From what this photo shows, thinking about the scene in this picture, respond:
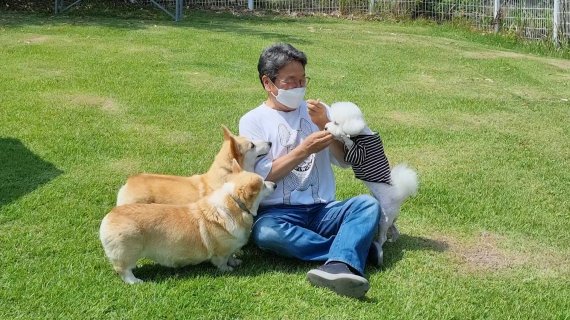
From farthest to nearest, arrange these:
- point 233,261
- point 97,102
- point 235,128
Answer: point 97,102 → point 235,128 → point 233,261

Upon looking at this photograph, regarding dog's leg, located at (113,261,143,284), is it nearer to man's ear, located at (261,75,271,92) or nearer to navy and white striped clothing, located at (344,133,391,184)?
man's ear, located at (261,75,271,92)

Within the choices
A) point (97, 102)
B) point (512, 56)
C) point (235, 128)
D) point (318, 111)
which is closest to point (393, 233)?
point (318, 111)

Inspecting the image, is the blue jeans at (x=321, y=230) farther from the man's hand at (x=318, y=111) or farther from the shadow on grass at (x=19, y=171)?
the shadow on grass at (x=19, y=171)

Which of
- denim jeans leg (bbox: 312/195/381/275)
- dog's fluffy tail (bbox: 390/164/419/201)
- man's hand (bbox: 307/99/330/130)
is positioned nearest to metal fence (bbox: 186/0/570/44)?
dog's fluffy tail (bbox: 390/164/419/201)

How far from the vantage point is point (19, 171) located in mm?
4766

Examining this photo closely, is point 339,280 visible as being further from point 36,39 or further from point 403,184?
point 36,39

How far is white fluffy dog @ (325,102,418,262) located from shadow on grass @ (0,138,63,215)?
2174 mm

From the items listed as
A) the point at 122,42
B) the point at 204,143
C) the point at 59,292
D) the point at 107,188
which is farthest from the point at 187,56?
the point at 59,292

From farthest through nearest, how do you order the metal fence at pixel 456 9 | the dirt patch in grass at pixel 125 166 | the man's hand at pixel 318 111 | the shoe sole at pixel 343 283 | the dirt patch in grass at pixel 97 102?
1. the metal fence at pixel 456 9
2. the dirt patch in grass at pixel 97 102
3. the dirt patch in grass at pixel 125 166
4. the man's hand at pixel 318 111
5. the shoe sole at pixel 343 283

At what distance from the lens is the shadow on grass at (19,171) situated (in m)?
4.38

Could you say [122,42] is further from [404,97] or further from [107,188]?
[107,188]

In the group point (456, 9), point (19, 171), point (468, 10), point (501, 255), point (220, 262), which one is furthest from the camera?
point (456, 9)

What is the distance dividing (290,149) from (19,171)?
7.32ft

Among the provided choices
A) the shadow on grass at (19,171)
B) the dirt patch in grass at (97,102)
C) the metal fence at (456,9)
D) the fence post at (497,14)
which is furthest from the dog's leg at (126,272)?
the fence post at (497,14)
